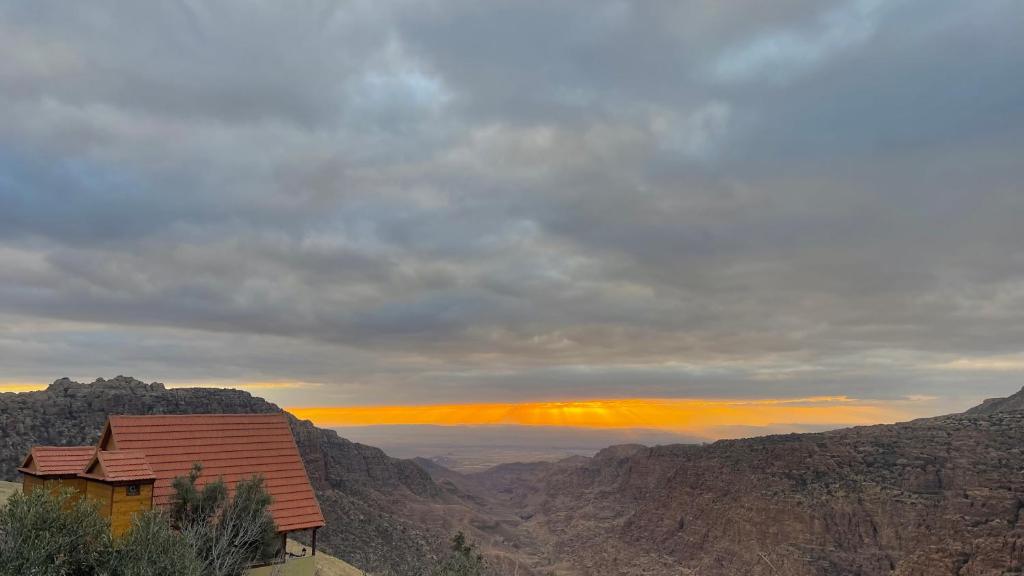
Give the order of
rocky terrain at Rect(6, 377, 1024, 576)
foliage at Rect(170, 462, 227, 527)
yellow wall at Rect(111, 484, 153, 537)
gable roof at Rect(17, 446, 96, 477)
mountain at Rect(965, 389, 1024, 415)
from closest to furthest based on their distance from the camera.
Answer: yellow wall at Rect(111, 484, 153, 537) → foliage at Rect(170, 462, 227, 527) → gable roof at Rect(17, 446, 96, 477) → rocky terrain at Rect(6, 377, 1024, 576) → mountain at Rect(965, 389, 1024, 415)

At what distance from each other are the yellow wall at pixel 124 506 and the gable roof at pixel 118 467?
0.37m

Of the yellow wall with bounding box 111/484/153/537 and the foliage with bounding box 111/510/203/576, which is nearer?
the foliage with bounding box 111/510/203/576

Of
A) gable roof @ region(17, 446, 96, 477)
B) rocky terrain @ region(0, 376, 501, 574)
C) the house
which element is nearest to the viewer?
the house

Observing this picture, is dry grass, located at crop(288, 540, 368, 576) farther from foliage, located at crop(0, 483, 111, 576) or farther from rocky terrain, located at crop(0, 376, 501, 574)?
foliage, located at crop(0, 483, 111, 576)

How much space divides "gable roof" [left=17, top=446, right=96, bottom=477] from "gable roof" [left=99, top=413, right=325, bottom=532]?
4.18 feet

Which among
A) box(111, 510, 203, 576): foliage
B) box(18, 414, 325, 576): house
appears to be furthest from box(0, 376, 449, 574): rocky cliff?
box(111, 510, 203, 576): foliage

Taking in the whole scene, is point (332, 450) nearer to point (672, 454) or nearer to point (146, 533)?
point (672, 454)

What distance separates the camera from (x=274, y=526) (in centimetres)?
2334

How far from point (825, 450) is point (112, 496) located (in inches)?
3000

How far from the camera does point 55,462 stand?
2198 centimetres

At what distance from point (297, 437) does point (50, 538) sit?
77.2m

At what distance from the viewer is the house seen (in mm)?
20766

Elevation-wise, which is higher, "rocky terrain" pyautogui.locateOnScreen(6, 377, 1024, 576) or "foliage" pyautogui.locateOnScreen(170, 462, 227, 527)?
"foliage" pyautogui.locateOnScreen(170, 462, 227, 527)

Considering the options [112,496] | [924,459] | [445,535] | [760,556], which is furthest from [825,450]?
[112,496]
